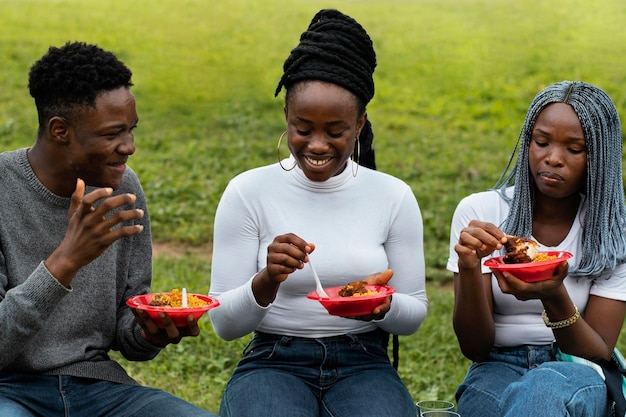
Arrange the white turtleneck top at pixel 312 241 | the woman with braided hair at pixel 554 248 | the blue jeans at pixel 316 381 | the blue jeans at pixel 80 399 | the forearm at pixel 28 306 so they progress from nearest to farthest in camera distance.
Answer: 1. the forearm at pixel 28 306
2. the blue jeans at pixel 80 399
3. the blue jeans at pixel 316 381
4. the woman with braided hair at pixel 554 248
5. the white turtleneck top at pixel 312 241

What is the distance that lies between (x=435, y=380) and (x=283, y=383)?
208 centimetres

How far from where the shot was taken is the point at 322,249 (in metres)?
3.77

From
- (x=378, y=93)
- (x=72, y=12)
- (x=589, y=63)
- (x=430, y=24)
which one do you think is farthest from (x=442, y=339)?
(x=72, y=12)

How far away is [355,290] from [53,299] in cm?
106

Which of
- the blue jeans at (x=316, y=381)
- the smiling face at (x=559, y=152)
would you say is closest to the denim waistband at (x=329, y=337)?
the blue jeans at (x=316, y=381)

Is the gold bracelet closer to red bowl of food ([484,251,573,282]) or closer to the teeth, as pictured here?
red bowl of food ([484,251,573,282])

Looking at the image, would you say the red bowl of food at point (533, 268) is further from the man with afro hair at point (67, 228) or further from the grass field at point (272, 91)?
the grass field at point (272, 91)

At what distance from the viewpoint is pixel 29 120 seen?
10.8 m

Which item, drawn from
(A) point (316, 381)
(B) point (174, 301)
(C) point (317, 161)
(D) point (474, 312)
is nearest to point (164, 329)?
(B) point (174, 301)

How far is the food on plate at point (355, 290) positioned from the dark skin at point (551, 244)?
39 centimetres

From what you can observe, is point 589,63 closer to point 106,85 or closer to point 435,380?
point 435,380

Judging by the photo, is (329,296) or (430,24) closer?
(329,296)

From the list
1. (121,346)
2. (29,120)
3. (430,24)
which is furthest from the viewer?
(430,24)

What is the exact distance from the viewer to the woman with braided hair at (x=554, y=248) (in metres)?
3.63
